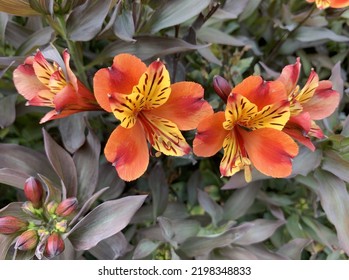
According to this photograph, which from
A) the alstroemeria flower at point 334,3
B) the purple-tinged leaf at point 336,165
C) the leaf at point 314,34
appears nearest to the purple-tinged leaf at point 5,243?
the purple-tinged leaf at point 336,165

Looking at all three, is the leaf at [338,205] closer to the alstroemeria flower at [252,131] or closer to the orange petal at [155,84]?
the alstroemeria flower at [252,131]

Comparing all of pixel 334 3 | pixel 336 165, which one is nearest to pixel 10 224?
pixel 336 165

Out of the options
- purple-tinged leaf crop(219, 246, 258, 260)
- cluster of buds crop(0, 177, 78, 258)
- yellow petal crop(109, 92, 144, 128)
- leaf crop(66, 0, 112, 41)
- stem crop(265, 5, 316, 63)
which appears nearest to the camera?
yellow petal crop(109, 92, 144, 128)

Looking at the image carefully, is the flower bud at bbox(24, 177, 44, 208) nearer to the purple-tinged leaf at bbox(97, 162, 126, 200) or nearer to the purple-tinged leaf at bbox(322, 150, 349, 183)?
the purple-tinged leaf at bbox(97, 162, 126, 200)

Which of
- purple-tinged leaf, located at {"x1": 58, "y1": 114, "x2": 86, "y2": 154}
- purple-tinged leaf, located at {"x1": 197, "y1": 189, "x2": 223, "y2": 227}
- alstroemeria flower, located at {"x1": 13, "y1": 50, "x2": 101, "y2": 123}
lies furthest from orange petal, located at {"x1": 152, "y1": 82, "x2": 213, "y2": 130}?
purple-tinged leaf, located at {"x1": 197, "y1": 189, "x2": 223, "y2": 227}

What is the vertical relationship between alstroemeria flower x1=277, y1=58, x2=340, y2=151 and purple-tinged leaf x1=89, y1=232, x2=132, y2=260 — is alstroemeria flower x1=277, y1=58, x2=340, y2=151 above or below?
above

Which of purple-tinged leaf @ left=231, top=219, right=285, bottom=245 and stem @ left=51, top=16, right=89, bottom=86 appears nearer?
stem @ left=51, top=16, right=89, bottom=86
